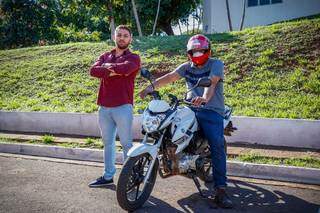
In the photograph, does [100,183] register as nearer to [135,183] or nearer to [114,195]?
[114,195]

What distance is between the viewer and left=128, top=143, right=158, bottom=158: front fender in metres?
4.50

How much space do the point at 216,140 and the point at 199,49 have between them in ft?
3.69

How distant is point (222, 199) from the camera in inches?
191

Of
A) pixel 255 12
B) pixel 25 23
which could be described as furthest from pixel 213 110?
pixel 25 23

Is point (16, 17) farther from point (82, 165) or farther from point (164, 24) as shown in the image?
point (82, 165)

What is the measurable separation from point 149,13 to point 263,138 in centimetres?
A: 1767

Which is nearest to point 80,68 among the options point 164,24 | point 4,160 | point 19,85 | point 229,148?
point 19,85

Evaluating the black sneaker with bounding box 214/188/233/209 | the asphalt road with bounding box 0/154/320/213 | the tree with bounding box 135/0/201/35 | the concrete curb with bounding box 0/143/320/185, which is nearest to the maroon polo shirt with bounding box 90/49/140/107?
the asphalt road with bounding box 0/154/320/213

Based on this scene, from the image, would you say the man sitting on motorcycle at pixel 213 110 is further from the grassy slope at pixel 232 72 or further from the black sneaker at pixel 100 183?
the grassy slope at pixel 232 72

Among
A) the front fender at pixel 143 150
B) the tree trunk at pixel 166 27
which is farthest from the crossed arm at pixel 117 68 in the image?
the tree trunk at pixel 166 27

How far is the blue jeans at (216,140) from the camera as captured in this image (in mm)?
4855

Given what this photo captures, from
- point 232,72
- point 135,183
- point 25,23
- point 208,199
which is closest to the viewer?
point 135,183

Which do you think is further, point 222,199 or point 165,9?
point 165,9

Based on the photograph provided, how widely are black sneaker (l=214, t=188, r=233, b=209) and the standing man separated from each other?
1.40 m
